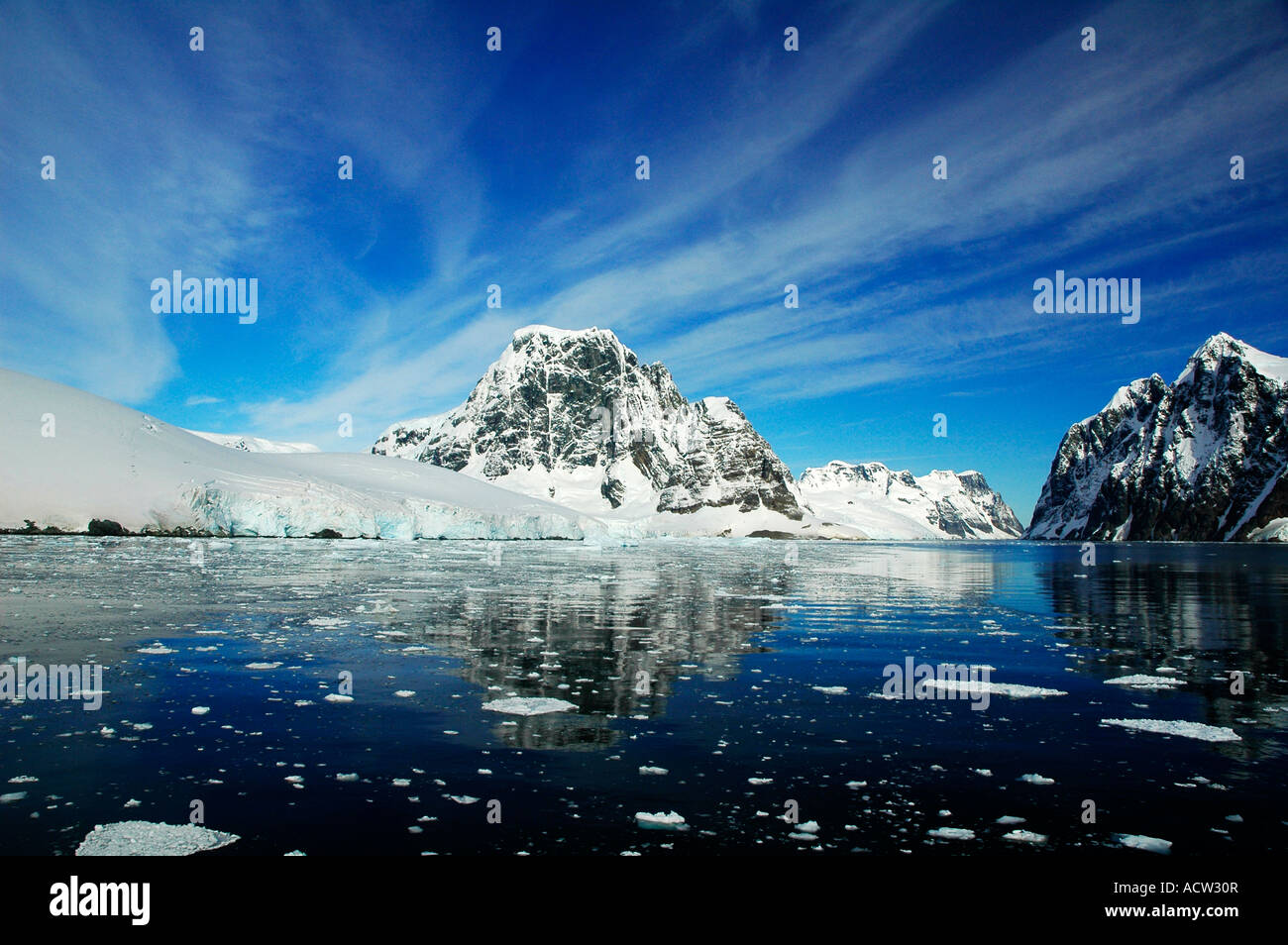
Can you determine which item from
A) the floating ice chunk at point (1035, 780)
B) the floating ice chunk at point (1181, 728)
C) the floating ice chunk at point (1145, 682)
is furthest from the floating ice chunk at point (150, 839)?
the floating ice chunk at point (1145, 682)

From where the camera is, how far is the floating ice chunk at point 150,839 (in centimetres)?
462

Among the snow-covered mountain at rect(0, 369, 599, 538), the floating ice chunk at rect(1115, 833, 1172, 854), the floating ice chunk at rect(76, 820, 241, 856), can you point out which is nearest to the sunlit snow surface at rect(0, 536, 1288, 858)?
the floating ice chunk at rect(1115, 833, 1172, 854)

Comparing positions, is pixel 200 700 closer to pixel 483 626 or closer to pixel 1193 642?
pixel 483 626

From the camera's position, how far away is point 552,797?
18.4 ft

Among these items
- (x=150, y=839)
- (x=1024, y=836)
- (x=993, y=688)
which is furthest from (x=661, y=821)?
(x=993, y=688)

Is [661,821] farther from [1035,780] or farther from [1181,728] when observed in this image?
[1181,728]

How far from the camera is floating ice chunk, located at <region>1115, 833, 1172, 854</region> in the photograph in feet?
16.0

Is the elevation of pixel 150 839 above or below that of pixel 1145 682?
above

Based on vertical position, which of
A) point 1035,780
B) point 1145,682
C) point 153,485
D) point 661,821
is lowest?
point 1145,682

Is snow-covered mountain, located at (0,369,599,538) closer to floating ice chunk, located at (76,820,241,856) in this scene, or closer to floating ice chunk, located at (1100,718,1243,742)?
floating ice chunk, located at (76,820,241,856)

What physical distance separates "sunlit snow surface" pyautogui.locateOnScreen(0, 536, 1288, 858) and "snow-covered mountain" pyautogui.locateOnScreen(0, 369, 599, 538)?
41.6m

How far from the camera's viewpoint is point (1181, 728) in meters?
7.91

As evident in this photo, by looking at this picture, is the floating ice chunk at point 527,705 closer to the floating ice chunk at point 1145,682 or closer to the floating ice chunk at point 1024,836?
the floating ice chunk at point 1024,836

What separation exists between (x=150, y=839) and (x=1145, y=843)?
6.70m
